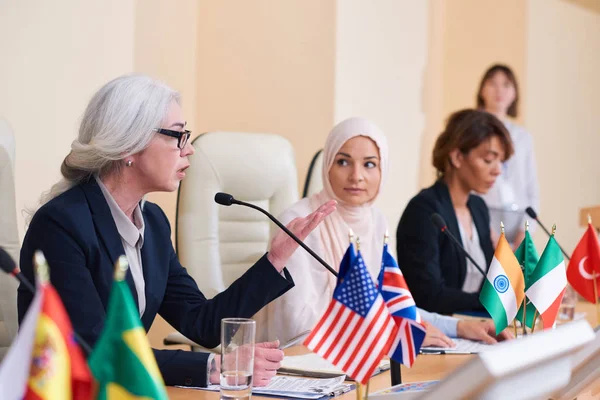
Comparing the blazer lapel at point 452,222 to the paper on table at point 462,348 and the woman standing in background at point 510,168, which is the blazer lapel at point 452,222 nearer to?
the paper on table at point 462,348

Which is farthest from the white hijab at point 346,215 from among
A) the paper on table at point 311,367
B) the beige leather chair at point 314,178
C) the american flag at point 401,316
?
the american flag at point 401,316

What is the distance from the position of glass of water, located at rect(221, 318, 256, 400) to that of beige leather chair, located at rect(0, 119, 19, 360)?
845mm

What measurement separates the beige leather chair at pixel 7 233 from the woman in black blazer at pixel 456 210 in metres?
1.45

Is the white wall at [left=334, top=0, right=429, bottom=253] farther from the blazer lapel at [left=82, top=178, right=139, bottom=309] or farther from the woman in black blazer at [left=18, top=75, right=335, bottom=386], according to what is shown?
the blazer lapel at [left=82, top=178, right=139, bottom=309]

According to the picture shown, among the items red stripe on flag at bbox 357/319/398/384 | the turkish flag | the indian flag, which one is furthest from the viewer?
the turkish flag

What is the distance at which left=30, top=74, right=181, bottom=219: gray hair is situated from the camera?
6.23 feet

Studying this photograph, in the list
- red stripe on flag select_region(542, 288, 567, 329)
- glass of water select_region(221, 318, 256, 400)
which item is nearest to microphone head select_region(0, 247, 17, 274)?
glass of water select_region(221, 318, 256, 400)

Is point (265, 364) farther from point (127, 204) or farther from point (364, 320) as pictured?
point (127, 204)

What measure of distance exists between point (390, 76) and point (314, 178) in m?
1.44

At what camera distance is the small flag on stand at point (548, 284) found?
1851 millimetres

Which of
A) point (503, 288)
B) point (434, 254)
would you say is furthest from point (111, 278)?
point (434, 254)

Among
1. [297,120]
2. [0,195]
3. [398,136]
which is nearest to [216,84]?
[297,120]

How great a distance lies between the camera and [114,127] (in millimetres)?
1897

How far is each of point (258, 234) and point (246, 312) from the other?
42.3 inches
